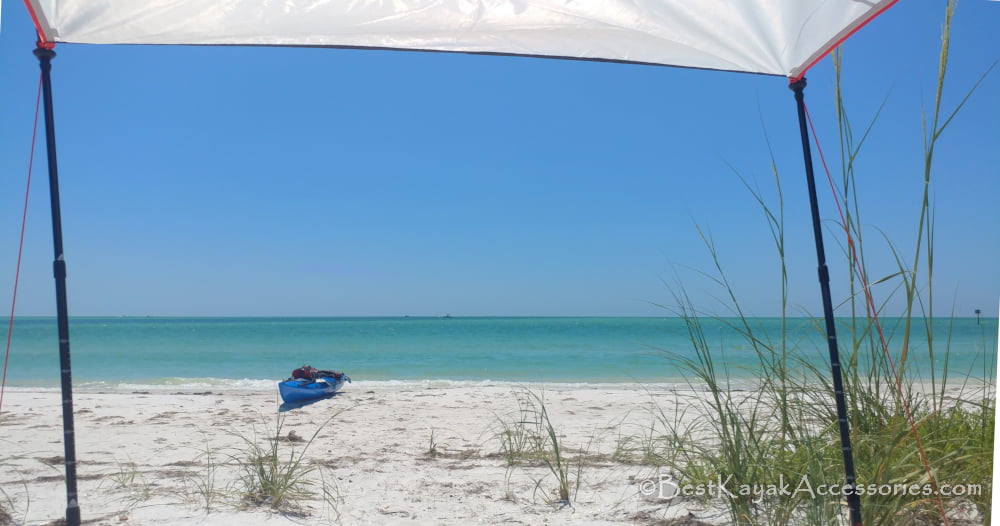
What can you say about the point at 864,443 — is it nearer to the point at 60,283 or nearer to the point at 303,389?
the point at 60,283

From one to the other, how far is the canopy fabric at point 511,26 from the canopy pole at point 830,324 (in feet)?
0.51

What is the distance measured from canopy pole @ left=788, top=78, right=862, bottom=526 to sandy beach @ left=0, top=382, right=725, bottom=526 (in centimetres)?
55

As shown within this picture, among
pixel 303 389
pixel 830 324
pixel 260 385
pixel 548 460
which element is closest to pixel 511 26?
pixel 830 324

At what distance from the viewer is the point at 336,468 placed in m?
3.46

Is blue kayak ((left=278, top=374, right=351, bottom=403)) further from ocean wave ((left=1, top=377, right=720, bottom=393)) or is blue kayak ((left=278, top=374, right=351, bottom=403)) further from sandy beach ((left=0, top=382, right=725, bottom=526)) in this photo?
ocean wave ((left=1, top=377, right=720, bottom=393))

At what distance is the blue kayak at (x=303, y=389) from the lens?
269 inches

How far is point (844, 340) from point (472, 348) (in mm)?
18685

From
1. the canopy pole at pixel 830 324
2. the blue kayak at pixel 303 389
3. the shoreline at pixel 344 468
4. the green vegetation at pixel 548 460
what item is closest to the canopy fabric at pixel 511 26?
the canopy pole at pixel 830 324

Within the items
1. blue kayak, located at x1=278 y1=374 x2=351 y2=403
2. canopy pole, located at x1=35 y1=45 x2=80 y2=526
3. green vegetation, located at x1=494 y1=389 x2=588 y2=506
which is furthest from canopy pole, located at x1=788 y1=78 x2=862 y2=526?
blue kayak, located at x1=278 y1=374 x2=351 y2=403

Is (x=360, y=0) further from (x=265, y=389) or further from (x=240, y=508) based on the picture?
(x=265, y=389)

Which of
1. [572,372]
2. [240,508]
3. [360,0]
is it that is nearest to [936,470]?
[360,0]

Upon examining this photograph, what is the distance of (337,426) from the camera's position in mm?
5289

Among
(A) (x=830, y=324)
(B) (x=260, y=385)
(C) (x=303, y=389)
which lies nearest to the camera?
(A) (x=830, y=324)

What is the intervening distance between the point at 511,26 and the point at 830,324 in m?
1.45
